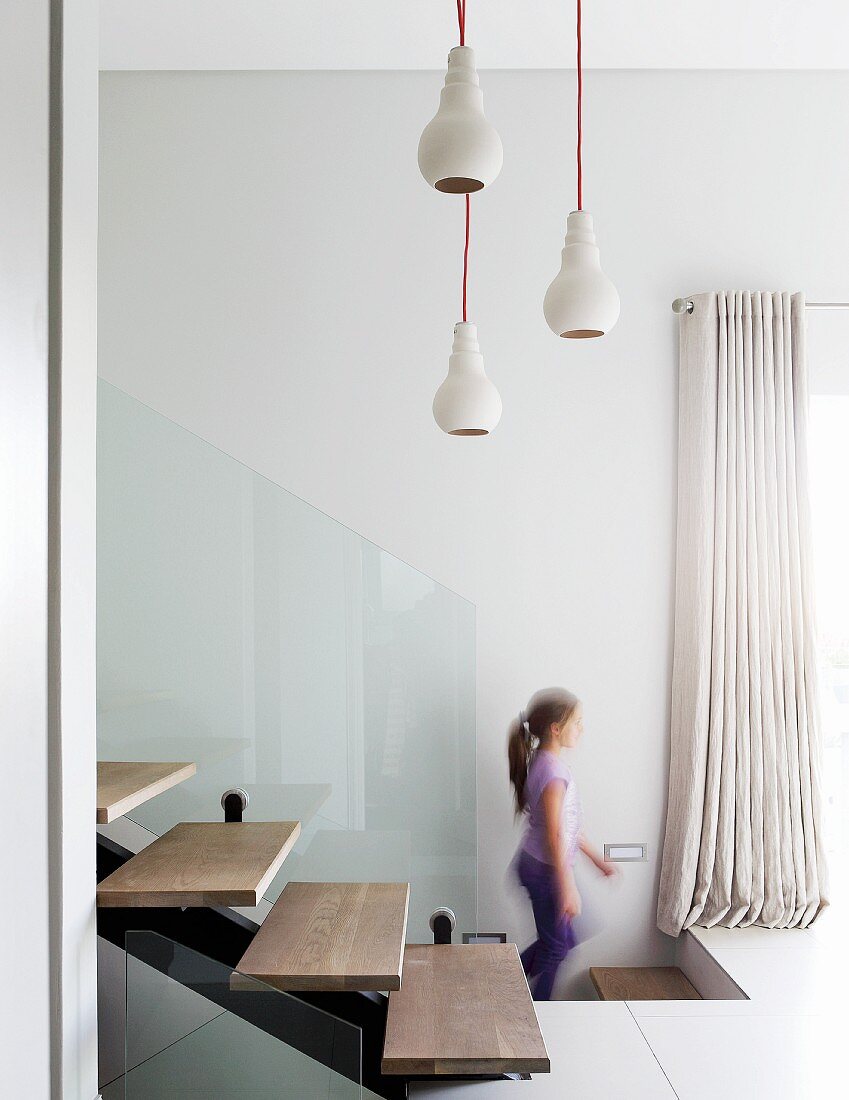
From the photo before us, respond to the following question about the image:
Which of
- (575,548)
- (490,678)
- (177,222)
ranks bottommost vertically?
(490,678)

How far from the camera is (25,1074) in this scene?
1303mm

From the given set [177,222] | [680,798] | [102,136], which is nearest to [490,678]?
[680,798]

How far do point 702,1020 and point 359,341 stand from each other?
7.63 ft

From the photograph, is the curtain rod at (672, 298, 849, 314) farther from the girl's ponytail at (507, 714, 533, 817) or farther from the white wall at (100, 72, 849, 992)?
the girl's ponytail at (507, 714, 533, 817)

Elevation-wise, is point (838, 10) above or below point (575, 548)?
above

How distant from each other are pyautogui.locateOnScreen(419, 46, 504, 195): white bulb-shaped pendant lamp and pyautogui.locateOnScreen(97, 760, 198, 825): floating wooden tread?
116 centimetres

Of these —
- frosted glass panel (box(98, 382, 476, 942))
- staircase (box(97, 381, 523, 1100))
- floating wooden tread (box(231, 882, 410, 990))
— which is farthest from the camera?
frosted glass panel (box(98, 382, 476, 942))

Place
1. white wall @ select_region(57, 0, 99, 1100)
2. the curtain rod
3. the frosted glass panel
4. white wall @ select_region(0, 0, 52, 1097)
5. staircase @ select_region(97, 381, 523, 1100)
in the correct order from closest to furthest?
white wall @ select_region(0, 0, 52, 1097), white wall @ select_region(57, 0, 99, 1100), staircase @ select_region(97, 381, 523, 1100), the frosted glass panel, the curtain rod

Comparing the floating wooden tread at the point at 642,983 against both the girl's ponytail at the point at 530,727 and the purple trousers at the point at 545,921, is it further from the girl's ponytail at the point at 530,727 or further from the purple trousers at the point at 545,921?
the girl's ponytail at the point at 530,727

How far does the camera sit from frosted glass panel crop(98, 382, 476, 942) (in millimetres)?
1984

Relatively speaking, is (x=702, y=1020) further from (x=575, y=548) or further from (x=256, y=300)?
(x=256, y=300)

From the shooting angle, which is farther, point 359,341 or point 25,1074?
point 359,341

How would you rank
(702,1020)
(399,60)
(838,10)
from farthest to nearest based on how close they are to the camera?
1. (399,60)
2. (838,10)
3. (702,1020)

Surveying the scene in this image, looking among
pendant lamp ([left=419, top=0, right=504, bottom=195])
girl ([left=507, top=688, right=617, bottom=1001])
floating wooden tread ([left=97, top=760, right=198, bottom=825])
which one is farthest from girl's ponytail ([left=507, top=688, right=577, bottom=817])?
pendant lamp ([left=419, top=0, right=504, bottom=195])
